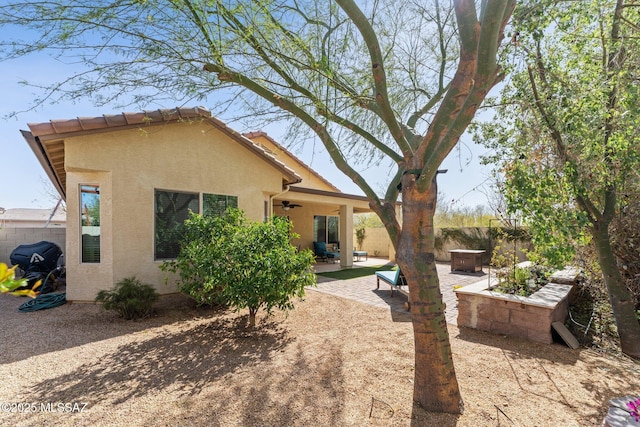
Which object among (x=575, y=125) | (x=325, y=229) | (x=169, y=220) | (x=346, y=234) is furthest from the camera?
(x=325, y=229)

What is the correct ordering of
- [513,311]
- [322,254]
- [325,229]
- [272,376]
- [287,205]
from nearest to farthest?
1. [272,376]
2. [513,311]
3. [287,205]
4. [322,254]
5. [325,229]

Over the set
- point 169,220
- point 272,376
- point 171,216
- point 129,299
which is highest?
point 171,216

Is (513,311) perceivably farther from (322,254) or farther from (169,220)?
(322,254)

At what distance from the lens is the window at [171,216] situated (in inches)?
311

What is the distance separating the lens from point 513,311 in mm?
5609

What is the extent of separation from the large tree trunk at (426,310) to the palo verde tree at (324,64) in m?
0.01

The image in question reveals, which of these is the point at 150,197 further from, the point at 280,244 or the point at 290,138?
the point at 290,138

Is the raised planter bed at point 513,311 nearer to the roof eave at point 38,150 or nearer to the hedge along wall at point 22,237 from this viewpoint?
the roof eave at point 38,150

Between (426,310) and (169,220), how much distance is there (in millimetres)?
7186

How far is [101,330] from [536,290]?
9031 millimetres

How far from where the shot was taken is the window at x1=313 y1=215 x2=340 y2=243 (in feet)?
61.6

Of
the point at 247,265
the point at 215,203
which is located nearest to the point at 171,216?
the point at 215,203

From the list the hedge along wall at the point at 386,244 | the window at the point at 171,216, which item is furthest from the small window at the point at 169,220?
the hedge along wall at the point at 386,244

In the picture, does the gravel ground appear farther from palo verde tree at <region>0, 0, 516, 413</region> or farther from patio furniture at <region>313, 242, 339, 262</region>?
patio furniture at <region>313, 242, 339, 262</region>
